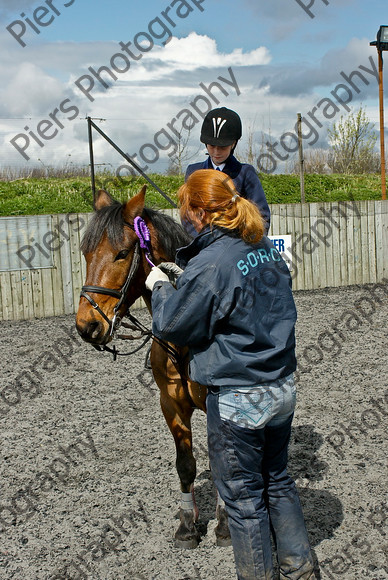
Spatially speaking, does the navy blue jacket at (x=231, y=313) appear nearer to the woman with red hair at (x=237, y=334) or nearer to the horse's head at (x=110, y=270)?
the woman with red hair at (x=237, y=334)

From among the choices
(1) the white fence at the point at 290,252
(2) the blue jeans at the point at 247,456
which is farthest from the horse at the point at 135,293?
(1) the white fence at the point at 290,252

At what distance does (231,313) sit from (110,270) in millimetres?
864

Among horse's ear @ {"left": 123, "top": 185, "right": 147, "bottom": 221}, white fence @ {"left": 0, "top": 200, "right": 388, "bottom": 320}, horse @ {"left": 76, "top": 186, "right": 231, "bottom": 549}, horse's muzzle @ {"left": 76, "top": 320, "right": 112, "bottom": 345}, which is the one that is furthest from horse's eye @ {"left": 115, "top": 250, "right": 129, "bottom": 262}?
white fence @ {"left": 0, "top": 200, "right": 388, "bottom": 320}

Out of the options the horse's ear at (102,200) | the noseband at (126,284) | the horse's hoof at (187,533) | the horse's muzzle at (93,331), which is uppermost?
the horse's ear at (102,200)

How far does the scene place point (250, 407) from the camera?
2369 mm

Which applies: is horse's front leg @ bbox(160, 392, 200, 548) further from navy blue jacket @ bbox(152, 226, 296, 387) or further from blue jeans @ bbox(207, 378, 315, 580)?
navy blue jacket @ bbox(152, 226, 296, 387)

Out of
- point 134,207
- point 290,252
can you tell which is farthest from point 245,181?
point 290,252

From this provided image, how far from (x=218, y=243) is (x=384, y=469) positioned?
2661mm

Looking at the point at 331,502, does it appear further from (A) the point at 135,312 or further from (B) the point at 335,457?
(A) the point at 135,312

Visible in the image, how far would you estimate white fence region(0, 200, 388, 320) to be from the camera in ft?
33.2

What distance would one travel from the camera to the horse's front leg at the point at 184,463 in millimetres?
3320

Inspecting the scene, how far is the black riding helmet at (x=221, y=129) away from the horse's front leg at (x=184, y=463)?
1531 mm

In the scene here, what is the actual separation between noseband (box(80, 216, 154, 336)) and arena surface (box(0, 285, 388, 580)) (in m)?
1.43

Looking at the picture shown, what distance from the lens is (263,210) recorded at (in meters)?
3.39
